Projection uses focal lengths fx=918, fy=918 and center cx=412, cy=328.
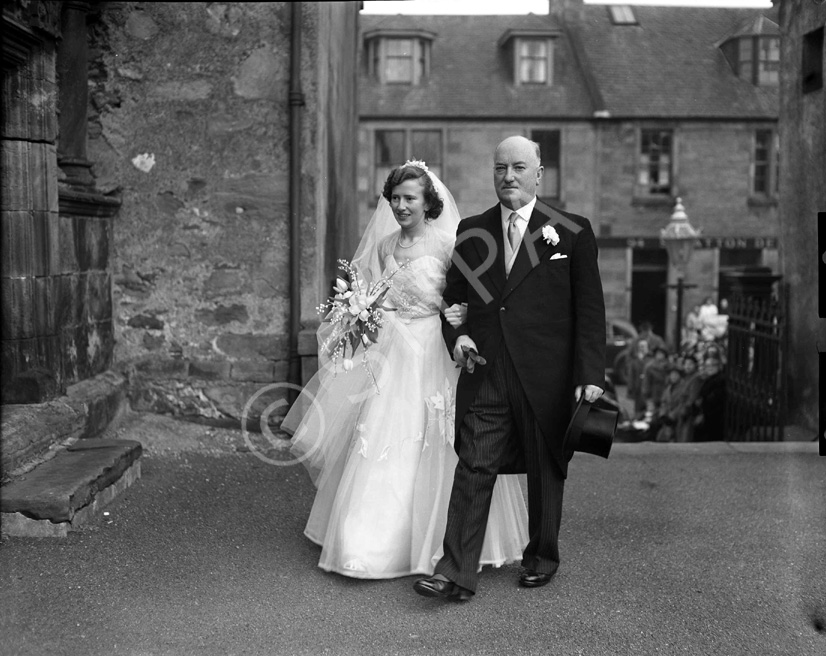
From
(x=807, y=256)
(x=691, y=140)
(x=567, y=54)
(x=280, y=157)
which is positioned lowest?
(x=807, y=256)

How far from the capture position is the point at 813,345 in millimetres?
7633

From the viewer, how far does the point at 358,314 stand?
14.0ft

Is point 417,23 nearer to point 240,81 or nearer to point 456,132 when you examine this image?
point 456,132

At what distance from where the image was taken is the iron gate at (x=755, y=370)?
7777mm

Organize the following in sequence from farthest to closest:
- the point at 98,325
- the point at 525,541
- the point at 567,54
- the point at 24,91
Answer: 1. the point at 567,54
2. the point at 98,325
3. the point at 24,91
4. the point at 525,541

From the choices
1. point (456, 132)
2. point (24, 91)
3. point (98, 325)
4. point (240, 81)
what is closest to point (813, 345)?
point (240, 81)

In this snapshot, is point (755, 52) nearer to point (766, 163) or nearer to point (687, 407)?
point (766, 163)

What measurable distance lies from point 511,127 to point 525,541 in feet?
68.3

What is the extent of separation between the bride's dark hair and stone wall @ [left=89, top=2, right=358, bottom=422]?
2527 mm

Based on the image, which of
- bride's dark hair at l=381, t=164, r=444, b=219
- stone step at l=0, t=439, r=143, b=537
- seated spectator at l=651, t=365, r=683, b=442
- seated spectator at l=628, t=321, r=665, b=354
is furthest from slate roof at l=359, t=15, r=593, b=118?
bride's dark hair at l=381, t=164, r=444, b=219

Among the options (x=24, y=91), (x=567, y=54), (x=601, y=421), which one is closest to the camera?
(x=601, y=421)

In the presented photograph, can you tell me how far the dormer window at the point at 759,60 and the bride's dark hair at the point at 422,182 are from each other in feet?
76.8

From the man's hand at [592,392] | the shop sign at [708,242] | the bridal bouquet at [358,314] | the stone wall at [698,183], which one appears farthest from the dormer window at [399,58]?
the man's hand at [592,392]

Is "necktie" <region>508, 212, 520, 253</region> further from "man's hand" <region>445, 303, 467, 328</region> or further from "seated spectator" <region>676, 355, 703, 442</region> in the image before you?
"seated spectator" <region>676, 355, 703, 442</region>
